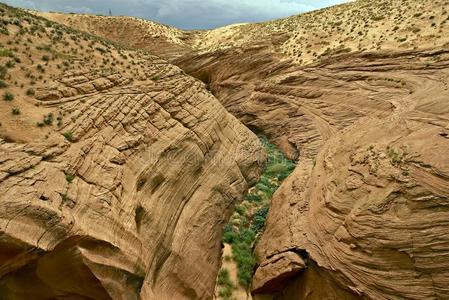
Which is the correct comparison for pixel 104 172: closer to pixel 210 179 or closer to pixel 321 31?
pixel 210 179

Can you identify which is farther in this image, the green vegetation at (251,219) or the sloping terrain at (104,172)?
the green vegetation at (251,219)

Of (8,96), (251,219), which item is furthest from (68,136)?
(251,219)

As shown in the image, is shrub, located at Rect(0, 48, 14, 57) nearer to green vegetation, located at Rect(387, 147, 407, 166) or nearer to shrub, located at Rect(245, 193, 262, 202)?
shrub, located at Rect(245, 193, 262, 202)

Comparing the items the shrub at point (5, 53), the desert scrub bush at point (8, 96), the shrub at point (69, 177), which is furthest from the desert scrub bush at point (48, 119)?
the shrub at point (5, 53)

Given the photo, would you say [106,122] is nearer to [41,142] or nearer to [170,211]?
[41,142]

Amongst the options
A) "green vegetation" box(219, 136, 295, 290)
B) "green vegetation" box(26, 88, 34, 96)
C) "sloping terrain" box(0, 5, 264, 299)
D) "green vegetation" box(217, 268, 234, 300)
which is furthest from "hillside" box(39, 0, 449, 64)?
"green vegetation" box(26, 88, 34, 96)

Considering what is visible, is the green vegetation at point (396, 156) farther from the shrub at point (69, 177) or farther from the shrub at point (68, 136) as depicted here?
the shrub at point (68, 136)
